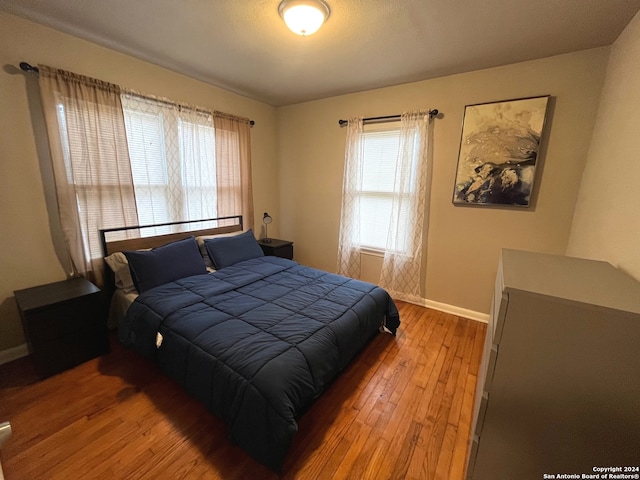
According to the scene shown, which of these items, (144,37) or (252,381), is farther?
(144,37)

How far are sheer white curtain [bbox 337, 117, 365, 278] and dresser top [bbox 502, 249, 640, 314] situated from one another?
2.05 metres

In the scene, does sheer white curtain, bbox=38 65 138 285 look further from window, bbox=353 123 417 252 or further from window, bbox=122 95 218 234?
window, bbox=353 123 417 252

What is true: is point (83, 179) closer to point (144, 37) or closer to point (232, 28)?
point (144, 37)

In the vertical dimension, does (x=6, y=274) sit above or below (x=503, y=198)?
below

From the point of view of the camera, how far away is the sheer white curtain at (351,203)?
10.2 feet

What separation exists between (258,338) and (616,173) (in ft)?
7.67

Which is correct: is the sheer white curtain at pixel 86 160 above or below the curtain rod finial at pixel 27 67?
below

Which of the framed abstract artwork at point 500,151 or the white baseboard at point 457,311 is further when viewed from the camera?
the white baseboard at point 457,311

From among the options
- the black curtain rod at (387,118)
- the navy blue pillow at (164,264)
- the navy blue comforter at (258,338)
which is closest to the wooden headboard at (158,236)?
the navy blue pillow at (164,264)

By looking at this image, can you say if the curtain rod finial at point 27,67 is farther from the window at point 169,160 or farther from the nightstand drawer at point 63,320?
the nightstand drawer at point 63,320

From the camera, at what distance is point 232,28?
5.99ft

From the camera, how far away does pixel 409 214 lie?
288 cm

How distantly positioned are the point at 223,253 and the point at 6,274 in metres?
1.55

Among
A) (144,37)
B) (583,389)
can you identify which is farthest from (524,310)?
(144,37)
